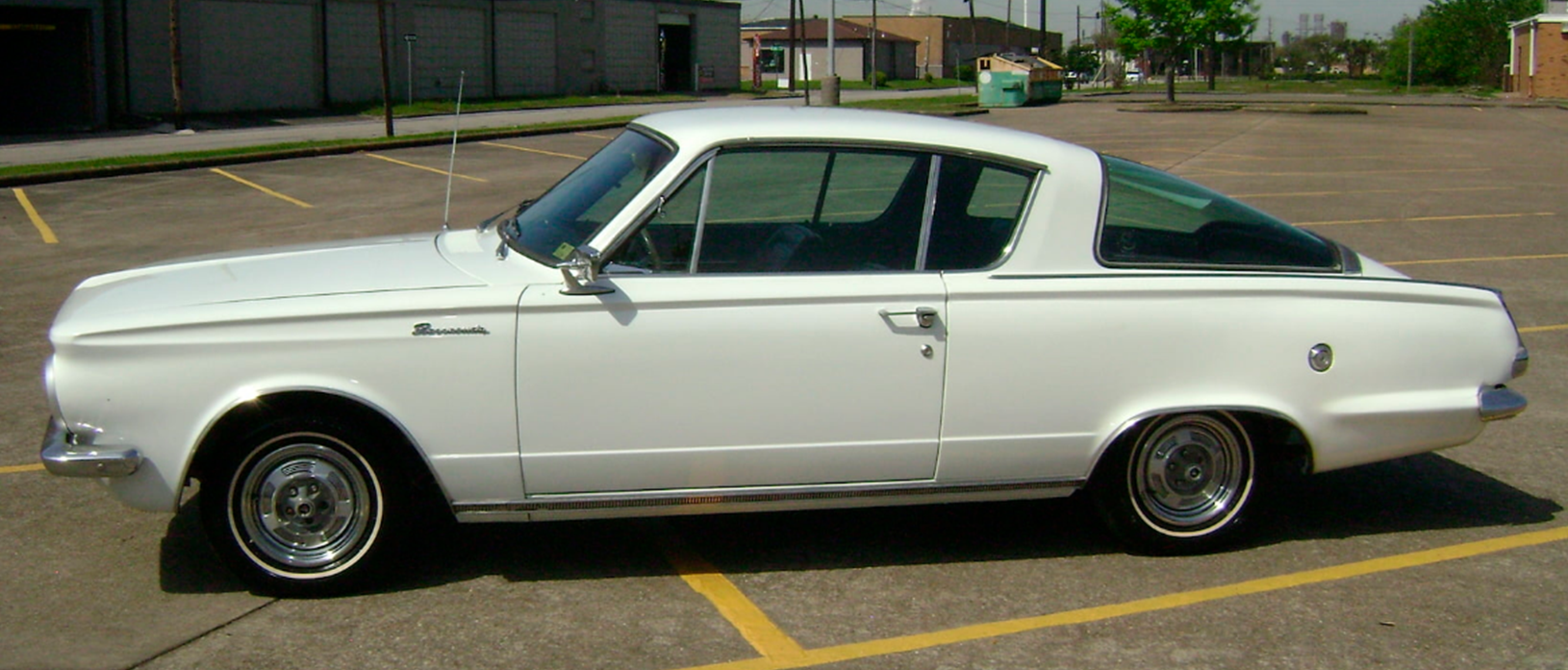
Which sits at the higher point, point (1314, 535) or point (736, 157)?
point (736, 157)

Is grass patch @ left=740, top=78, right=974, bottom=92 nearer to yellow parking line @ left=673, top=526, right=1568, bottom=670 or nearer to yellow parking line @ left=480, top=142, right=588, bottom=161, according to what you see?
yellow parking line @ left=480, top=142, right=588, bottom=161

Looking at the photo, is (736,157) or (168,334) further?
(736,157)

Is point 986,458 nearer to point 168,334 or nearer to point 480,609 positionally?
point 480,609

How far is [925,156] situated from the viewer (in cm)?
492

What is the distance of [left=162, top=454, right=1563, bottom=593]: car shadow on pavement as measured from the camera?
493cm

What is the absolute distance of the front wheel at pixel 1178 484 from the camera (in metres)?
4.92

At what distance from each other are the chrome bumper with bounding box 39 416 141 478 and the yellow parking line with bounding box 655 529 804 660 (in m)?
1.77

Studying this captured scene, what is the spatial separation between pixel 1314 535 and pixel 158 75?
36.9 m

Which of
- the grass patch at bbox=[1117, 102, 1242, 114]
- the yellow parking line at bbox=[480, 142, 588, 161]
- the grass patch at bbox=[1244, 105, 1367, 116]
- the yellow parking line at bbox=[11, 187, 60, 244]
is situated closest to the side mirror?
the yellow parking line at bbox=[11, 187, 60, 244]

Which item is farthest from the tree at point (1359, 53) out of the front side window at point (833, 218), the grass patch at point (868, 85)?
the front side window at point (833, 218)

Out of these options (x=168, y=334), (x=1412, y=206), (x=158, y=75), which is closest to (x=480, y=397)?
(x=168, y=334)

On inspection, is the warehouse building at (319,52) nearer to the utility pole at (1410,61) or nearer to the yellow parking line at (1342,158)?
the yellow parking line at (1342,158)

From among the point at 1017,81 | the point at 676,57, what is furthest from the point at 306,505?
the point at 676,57

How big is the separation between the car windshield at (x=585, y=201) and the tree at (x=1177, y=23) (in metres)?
61.3
